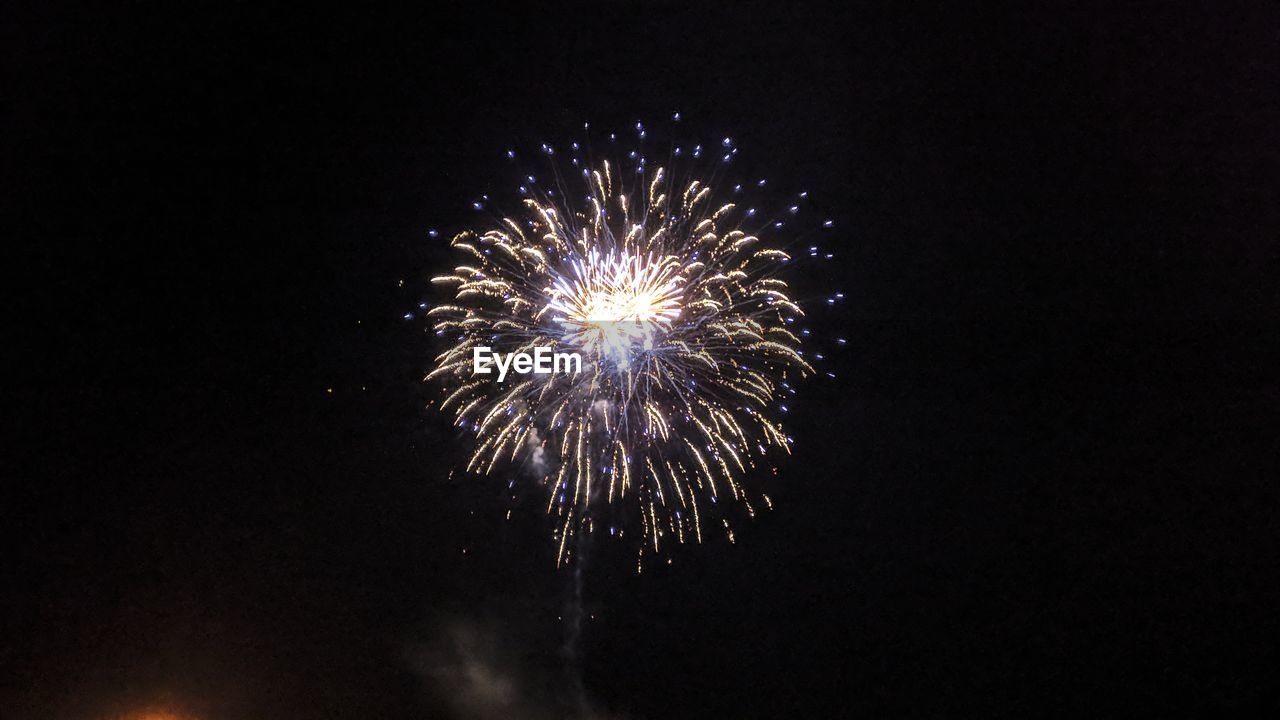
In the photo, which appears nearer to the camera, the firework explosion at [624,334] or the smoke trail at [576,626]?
the firework explosion at [624,334]

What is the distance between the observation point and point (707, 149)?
1212 cm

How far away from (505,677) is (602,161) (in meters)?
9.79

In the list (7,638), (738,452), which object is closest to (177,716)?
(7,638)

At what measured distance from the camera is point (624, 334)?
39.2ft

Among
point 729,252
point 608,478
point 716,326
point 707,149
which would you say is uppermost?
point 707,149

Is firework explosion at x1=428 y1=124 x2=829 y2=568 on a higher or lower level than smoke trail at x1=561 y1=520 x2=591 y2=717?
higher

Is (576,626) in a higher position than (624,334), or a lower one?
lower

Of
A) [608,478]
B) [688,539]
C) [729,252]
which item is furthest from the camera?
[688,539]

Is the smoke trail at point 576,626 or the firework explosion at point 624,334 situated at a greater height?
the firework explosion at point 624,334

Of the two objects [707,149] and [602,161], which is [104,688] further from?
[707,149]

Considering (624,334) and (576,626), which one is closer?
(624,334)

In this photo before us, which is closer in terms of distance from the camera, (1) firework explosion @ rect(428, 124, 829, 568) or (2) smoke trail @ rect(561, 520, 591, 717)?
(1) firework explosion @ rect(428, 124, 829, 568)

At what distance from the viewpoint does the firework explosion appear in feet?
38.5

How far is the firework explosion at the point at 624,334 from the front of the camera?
1173 centimetres
